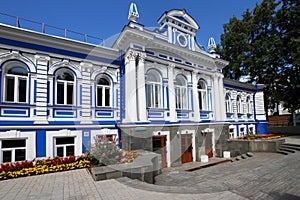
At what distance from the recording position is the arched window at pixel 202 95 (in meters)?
13.7

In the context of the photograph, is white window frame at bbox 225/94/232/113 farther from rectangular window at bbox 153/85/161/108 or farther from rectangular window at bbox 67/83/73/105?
rectangular window at bbox 67/83/73/105

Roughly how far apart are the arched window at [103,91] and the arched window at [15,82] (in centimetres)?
334

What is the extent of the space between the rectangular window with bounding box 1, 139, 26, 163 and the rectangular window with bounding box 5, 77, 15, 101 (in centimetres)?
184

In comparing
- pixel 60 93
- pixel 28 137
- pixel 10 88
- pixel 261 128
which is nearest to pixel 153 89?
pixel 60 93

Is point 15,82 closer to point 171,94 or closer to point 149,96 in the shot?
point 149,96

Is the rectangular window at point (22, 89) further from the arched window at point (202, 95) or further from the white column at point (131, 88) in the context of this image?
the arched window at point (202, 95)

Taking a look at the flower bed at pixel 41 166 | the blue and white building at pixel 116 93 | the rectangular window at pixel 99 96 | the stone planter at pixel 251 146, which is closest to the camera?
the flower bed at pixel 41 166

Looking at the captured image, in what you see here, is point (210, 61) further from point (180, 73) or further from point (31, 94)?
point (31, 94)

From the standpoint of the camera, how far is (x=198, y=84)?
13859 millimetres

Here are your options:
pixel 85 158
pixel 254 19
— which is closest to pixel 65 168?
pixel 85 158

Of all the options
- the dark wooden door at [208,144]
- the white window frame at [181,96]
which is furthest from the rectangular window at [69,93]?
the dark wooden door at [208,144]

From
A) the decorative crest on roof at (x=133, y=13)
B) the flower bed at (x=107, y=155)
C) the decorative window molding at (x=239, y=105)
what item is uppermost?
the decorative crest on roof at (x=133, y=13)

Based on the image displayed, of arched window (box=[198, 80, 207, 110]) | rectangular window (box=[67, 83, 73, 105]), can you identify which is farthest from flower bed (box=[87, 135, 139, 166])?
arched window (box=[198, 80, 207, 110])

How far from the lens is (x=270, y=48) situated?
1873 cm
